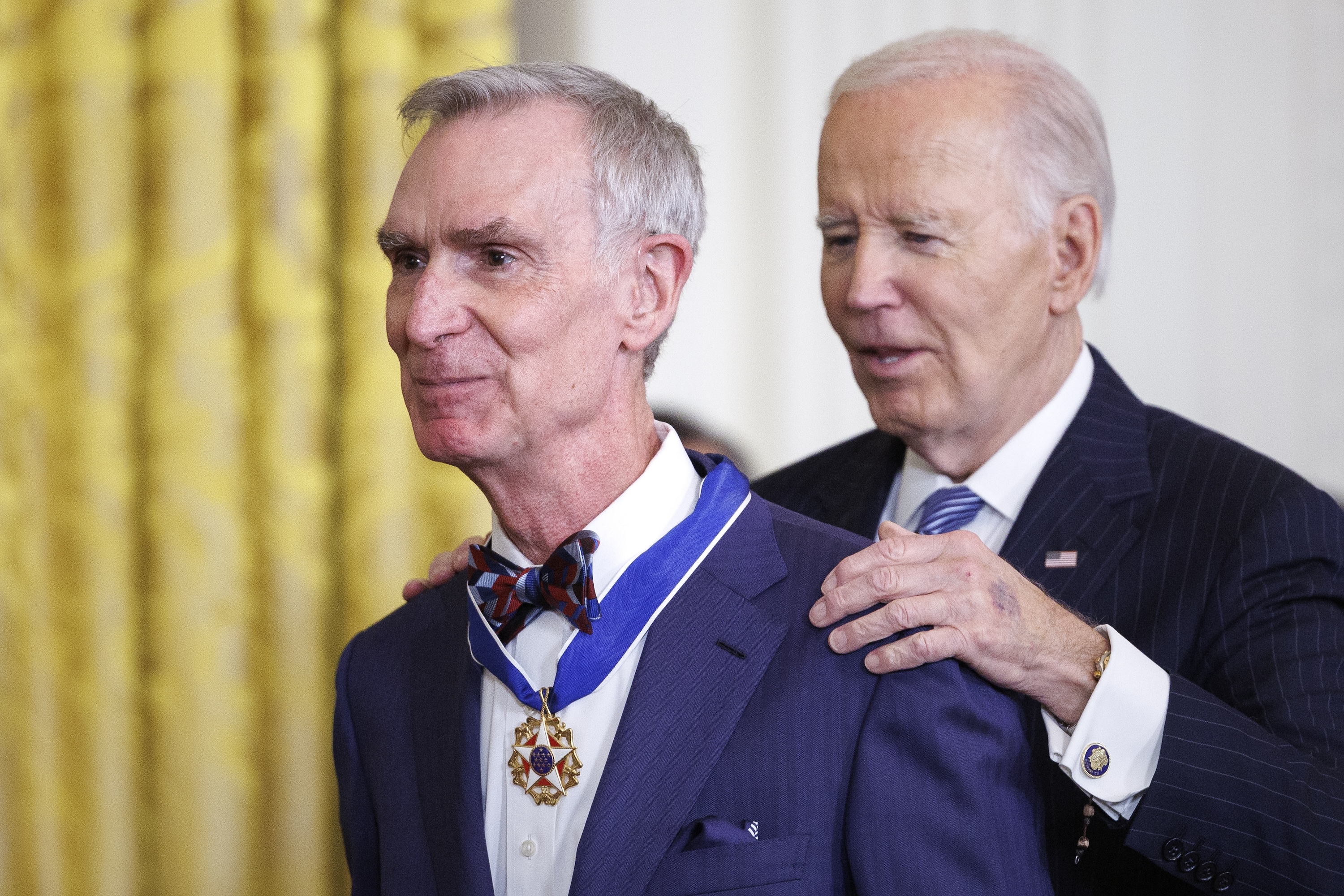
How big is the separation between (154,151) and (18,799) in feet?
4.36

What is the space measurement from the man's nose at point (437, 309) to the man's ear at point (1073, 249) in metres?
0.93

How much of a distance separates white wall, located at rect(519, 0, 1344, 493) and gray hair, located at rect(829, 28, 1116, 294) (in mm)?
1120

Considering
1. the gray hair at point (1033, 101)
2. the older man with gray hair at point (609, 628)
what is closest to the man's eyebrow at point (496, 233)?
the older man with gray hair at point (609, 628)

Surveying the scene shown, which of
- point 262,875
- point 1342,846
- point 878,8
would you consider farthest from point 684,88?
point 1342,846

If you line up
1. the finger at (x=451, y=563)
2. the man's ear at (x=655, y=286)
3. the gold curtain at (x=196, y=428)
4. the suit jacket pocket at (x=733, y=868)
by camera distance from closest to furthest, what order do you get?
the suit jacket pocket at (x=733, y=868), the man's ear at (x=655, y=286), the finger at (x=451, y=563), the gold curtain at (x=196, y=428)

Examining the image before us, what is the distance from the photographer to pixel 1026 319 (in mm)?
1735

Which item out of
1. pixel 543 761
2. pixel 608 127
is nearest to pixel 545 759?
pixel 543 761

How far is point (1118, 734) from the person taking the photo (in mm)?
1292

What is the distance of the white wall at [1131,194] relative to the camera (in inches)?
114

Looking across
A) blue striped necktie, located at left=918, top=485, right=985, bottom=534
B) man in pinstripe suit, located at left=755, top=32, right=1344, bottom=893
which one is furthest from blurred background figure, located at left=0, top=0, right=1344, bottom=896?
blue striped necktie, located at left=918, top=485, right=985, bottom=534

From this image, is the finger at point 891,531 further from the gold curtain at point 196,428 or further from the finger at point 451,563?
the gold curtain at point 196,428

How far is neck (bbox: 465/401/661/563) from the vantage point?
4.12 ft

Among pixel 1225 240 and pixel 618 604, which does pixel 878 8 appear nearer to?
pixel 1225 240

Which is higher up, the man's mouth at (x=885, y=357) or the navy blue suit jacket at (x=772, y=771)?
the man's mouth at (x=885, y=357)
